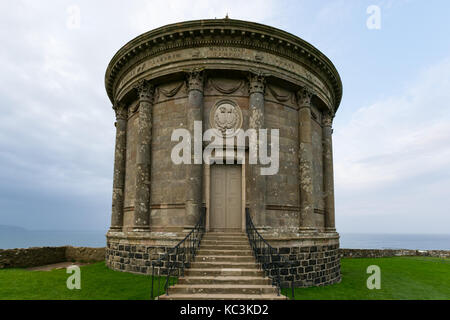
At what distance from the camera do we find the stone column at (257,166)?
1134 cm

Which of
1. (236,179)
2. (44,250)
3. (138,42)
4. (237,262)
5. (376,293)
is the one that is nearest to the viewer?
(237,262)

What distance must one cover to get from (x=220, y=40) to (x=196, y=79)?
190 cm

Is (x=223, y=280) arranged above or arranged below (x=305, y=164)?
below

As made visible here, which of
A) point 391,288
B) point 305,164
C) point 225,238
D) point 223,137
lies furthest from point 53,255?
point 391,288

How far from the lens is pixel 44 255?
17.9 metres

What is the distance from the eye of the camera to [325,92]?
49.9 feet

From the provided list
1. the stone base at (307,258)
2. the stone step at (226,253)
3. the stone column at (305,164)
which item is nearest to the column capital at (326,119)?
the stone column at (305,164)

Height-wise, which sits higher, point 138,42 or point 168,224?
point 138,42

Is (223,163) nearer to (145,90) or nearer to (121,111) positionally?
(145,90)

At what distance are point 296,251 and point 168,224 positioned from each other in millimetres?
5114

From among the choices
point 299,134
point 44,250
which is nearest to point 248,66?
point 299,134

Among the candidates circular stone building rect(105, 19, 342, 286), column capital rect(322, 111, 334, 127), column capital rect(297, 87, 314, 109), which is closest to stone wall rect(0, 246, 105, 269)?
circular stone building rect(105, 19, 342, 286)

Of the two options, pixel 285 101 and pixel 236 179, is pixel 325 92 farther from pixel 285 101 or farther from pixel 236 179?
pixel 236 179

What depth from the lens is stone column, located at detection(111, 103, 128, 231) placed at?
1455 cm
